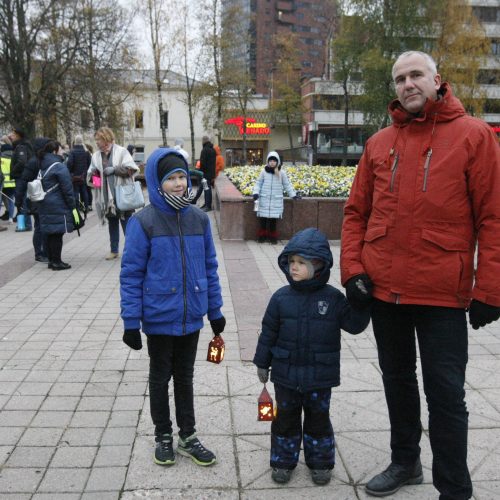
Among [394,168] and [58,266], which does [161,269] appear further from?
[58,266]

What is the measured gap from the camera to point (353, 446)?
3432 mm

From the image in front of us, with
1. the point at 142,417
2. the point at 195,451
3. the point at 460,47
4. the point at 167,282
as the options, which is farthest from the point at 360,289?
the point at 460,47

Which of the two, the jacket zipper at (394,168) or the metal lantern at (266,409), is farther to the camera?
the metal lantern at (266,409)

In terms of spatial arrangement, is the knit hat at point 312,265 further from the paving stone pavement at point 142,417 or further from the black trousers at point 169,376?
the paving stone pavement at point 142,417

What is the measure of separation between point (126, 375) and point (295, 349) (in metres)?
2.01

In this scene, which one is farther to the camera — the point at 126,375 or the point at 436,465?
the point at 126,375

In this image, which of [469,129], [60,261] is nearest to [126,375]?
[469,129]

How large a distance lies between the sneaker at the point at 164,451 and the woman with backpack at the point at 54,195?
18.9 feet

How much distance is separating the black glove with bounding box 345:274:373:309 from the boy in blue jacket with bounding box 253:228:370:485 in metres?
0.14

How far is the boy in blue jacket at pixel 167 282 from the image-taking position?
3074 mm

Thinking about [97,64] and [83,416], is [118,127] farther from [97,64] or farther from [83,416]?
[83,416]

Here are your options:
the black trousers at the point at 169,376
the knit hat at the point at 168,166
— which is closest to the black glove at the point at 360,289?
the black trousers at the point at 169,376

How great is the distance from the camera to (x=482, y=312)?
7.98ft

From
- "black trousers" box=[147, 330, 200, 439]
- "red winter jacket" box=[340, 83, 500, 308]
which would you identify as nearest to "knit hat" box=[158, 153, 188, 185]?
"black trousers" box=[147, 330, 200, 439]
